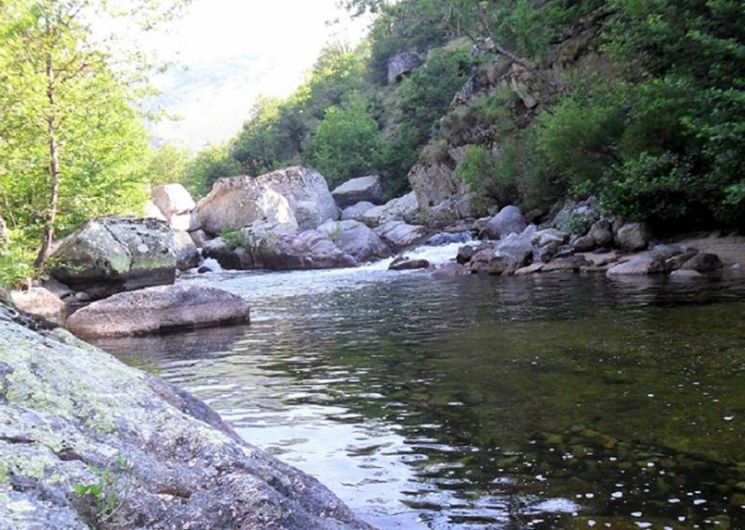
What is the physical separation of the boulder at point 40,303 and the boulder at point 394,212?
2567 cm

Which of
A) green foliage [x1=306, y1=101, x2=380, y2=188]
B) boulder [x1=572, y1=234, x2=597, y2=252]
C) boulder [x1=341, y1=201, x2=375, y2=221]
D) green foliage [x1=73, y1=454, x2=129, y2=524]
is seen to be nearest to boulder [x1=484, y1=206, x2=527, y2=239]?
boulder [x1=572, y1=234, x2=597, y2=252]

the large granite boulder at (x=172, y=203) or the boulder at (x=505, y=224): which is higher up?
the large granite boulder at (x=172, y=203)

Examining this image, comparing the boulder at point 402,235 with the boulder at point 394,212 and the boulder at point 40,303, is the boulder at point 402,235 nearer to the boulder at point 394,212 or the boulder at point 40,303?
the boulder at point 394,212

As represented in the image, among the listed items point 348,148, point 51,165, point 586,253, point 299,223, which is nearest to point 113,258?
point 51,165

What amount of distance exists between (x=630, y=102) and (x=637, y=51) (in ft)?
4.80

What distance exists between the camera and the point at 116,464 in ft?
7.88

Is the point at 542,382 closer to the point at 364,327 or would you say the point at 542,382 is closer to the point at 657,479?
the point at 657,479

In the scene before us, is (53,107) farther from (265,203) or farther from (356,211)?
(356,211)

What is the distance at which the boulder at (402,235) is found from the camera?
32156mm

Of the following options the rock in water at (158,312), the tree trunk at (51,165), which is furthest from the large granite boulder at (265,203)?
the rock in water at (158,312)

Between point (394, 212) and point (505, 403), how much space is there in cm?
3858

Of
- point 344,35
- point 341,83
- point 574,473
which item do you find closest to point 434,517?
point 574,473

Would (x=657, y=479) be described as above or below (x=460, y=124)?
below

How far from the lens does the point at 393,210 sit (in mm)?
44969
